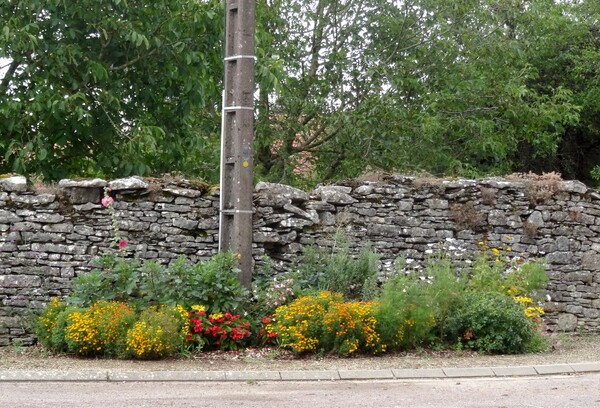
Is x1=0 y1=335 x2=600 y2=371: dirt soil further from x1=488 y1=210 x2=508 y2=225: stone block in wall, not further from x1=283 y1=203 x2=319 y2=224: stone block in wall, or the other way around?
x1=488 y1=210 x2=508 y2=225: stone block in wall

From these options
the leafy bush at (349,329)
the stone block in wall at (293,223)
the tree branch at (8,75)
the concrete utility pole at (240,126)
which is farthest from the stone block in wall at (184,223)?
the tree branch at (8,75)

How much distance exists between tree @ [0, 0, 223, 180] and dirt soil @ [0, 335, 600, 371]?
3723 millimetres

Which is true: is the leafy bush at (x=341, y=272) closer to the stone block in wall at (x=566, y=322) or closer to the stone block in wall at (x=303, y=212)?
the stone block in wall at (x=303, y=212)

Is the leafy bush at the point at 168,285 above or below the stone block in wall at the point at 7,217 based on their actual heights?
below

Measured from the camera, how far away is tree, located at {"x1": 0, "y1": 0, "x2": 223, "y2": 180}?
12664 millimetres

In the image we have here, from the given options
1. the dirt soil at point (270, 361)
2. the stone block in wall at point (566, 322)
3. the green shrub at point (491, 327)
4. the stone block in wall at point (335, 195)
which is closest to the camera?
the dirt soil at point (270, 361)

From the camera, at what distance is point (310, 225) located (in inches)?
477

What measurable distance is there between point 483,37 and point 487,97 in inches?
51.4

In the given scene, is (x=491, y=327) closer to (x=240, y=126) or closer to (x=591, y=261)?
(x=591, y=261)

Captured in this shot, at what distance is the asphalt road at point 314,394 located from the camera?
789 cm

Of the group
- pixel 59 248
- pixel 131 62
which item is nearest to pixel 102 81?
pixel 131 62

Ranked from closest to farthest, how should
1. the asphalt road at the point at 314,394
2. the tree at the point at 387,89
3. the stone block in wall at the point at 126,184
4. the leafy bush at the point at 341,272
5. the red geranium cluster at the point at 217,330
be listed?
the asphalt road at the point at 314,394 < the red geranium cluster at the point at 217,330 < the stone block in wall at the point at 126,184 < the leafy bush at the point at 341,272 < the tree at the point at 387,89

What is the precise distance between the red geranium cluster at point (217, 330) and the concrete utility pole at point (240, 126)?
669 millimetres

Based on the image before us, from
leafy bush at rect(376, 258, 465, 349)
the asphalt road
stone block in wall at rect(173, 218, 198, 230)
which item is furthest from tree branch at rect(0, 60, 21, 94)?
leafy bush at rect(376, 258, 465, 349)
